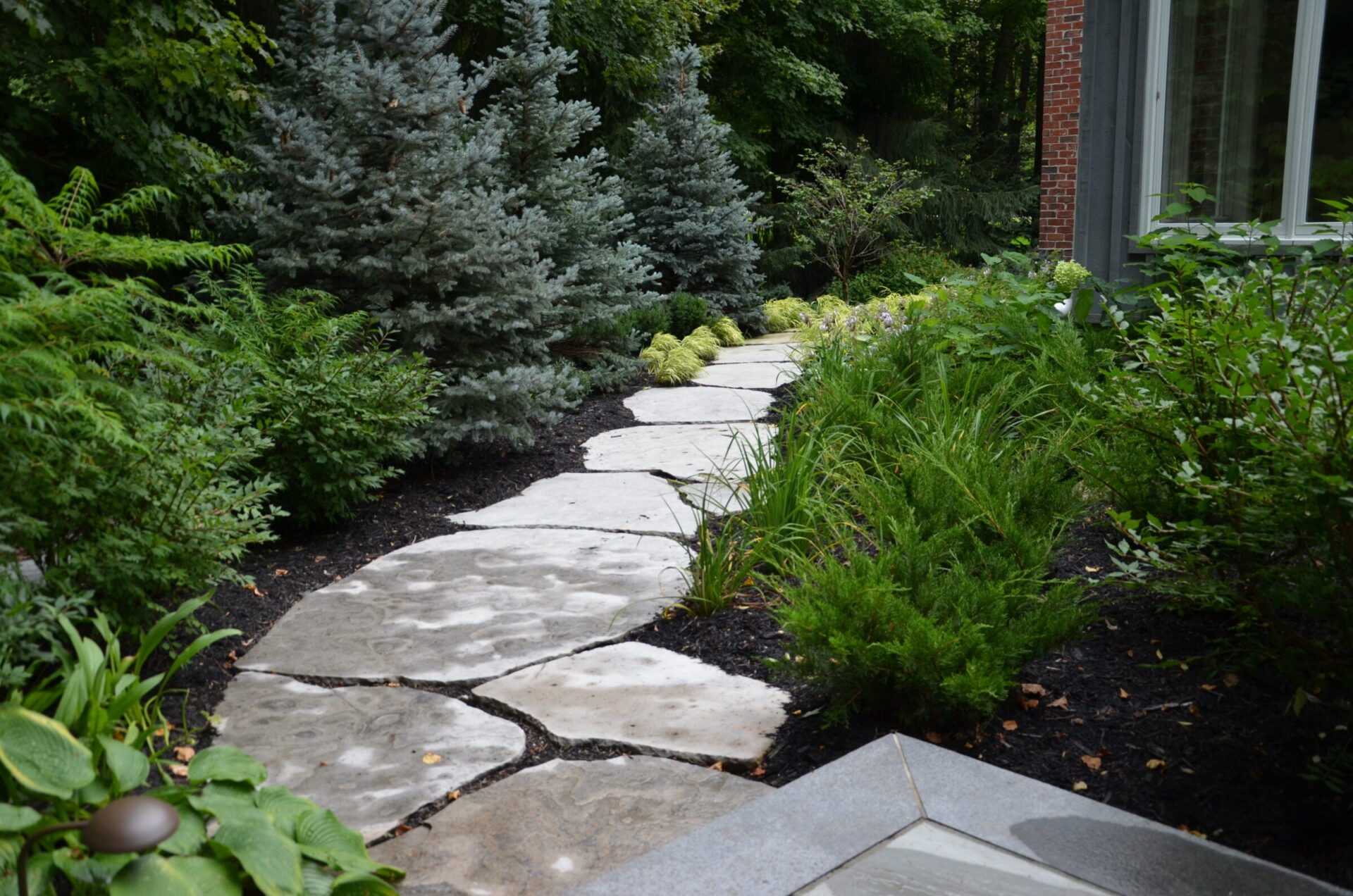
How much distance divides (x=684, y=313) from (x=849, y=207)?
3597 mm

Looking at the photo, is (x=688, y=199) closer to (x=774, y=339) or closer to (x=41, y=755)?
(x=774, y=339)

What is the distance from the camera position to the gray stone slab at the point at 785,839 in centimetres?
164

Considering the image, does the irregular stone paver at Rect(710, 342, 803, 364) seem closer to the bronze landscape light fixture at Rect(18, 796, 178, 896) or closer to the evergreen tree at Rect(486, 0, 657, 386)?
the evergreen tree at Rect(486, 0, 657, 386)

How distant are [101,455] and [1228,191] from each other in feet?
16.8

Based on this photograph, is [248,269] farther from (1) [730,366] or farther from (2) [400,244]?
(1) [730,366]

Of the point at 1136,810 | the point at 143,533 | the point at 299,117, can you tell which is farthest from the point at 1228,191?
the point at 143,533

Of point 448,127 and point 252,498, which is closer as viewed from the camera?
point 252,498

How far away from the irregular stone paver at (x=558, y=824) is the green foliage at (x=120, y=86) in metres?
3.72

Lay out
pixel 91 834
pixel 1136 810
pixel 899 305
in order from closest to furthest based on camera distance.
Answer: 1. pixel 91 834
2. pixel 1136 810
3. pixel 899 305

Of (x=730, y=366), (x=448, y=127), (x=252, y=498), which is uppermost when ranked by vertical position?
(x=448, y=127)

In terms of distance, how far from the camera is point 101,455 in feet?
7.44

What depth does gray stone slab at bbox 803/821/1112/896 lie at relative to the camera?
1584 mm

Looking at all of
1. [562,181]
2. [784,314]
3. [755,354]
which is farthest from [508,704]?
[784,314]

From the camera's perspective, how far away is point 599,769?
2186 mm
